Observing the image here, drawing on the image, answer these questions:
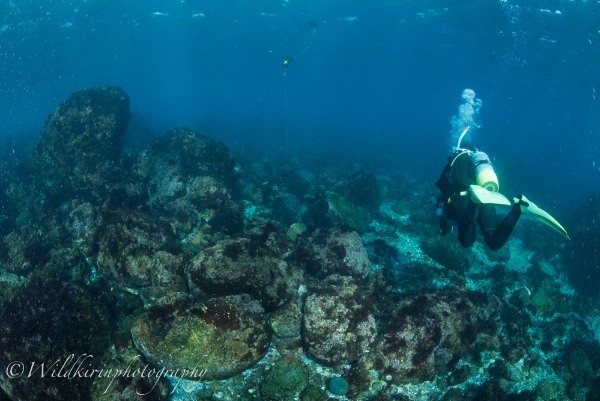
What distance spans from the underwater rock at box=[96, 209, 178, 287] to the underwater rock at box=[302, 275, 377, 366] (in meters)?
4.26

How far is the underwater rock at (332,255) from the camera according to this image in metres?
8.76

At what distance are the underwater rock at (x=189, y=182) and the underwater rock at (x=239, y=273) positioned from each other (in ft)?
9.85

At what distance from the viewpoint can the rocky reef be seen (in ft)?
19.6

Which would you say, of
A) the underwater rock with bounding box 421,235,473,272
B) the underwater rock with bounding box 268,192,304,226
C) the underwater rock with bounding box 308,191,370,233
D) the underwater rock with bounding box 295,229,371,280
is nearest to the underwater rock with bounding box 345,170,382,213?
the underwater rock with bounding box 268,192,304,226

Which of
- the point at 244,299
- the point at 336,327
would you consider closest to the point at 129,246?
the point at 244,299

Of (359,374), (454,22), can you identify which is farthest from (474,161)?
(454,22)

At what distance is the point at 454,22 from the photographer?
32.2 meters

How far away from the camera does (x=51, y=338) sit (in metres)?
5.57

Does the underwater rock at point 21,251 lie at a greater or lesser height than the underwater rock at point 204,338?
lesser

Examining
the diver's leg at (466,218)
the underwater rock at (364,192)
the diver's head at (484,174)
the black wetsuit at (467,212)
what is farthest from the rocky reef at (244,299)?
the diver's head at (484,174)

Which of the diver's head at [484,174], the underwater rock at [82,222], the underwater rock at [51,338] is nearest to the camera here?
the underwater rock at [51,338]

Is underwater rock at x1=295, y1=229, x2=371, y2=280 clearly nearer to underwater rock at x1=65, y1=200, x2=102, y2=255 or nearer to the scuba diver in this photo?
the scuba diver

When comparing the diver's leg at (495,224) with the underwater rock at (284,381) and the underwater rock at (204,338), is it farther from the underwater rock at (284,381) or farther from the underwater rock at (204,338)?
the underwater rock at (204,338)

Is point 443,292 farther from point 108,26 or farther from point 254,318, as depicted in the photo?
point 108,26
